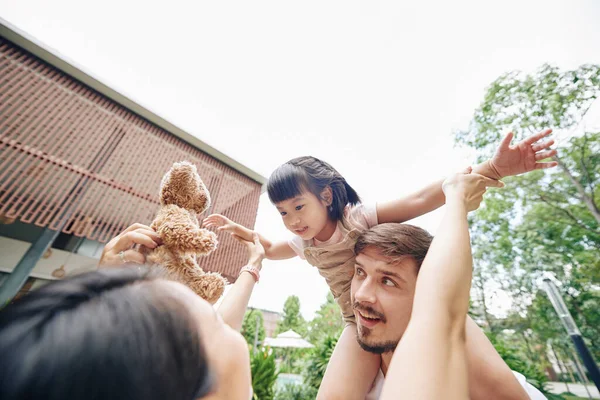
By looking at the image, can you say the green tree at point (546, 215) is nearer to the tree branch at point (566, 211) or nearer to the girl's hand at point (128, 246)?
the tree branch at point (566, 211)

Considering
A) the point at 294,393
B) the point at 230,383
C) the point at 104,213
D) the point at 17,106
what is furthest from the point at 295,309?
the point at 230,383

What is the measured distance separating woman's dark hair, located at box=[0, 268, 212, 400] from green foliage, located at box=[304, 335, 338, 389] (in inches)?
296

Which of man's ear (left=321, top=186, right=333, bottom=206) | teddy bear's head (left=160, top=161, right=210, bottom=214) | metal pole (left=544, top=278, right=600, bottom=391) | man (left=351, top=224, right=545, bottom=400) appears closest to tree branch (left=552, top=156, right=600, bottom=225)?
metal pole (left=544, top=278, right=600, bottom=391)

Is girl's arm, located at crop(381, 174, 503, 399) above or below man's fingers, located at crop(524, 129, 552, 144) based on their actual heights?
below

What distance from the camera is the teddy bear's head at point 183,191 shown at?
1.65 metres

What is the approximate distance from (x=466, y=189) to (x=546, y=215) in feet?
49.0

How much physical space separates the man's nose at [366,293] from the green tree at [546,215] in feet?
38.3

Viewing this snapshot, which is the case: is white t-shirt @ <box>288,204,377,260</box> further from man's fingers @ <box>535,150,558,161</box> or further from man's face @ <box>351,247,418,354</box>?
man's fingers @ <box>535,150,558,161</box>

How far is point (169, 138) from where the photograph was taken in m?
8.06

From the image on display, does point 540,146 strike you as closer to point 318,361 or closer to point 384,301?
point 384,301

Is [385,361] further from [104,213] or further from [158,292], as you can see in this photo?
[104,213]

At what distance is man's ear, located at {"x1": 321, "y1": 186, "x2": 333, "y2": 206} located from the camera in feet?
6.91

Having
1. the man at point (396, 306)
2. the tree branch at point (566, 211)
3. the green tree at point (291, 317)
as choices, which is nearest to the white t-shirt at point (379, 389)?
the man at point (396, 306)

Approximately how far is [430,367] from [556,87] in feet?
42.0
